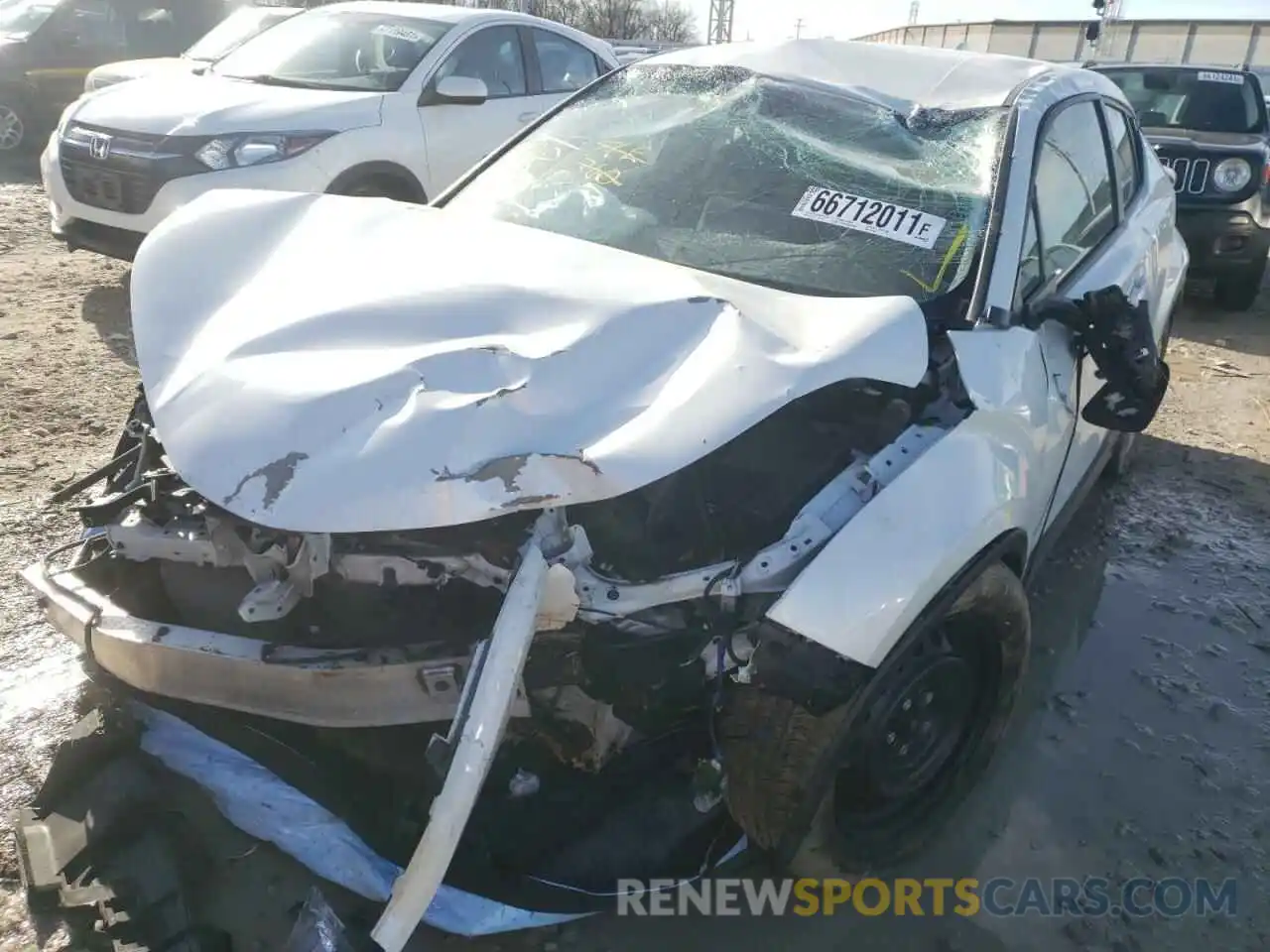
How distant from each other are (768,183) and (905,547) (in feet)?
4.60

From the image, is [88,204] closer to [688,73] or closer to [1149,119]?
[688,73]

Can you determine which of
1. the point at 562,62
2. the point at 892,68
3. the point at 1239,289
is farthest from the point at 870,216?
the point at 1239,289

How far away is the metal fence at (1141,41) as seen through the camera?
27.5m

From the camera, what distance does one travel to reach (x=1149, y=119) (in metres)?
7.91

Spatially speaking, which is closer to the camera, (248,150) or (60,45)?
(248,150)

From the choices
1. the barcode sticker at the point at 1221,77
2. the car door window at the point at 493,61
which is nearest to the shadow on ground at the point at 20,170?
the car door window at the point at 493,61

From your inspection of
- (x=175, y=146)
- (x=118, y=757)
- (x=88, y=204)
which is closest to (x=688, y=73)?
(x=118, y=757)

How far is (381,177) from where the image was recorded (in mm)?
5727

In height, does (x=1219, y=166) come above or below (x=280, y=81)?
below

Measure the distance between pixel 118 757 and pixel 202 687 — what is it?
0.50 meters

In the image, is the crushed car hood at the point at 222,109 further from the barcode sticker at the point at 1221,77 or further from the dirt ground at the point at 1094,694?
the barcode sticker at the point at 1221,77

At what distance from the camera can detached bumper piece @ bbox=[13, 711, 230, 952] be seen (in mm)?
1974

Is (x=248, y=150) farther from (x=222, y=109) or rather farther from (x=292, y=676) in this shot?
(x=292, y=676)

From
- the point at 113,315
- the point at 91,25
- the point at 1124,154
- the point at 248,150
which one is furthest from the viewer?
the point at 91,25
